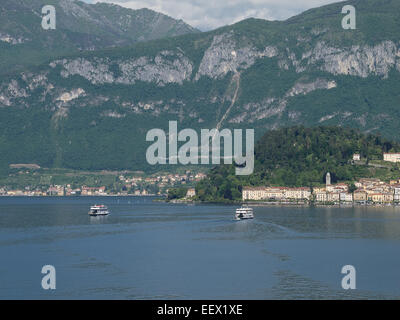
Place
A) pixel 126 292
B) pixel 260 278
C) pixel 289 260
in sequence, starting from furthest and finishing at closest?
pixel 289 260 < pixel 260 278 < pixel 126 292

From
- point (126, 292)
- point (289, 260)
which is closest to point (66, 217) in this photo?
point (289, 260)

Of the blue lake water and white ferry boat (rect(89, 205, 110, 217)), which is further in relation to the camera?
white ferry boat (rect(89, 205, 110, 217))

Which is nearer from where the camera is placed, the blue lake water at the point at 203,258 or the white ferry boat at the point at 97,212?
the blue lake water at the point at 203,258

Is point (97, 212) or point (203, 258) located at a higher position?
point (97, 212)

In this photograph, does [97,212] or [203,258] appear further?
[97,212]

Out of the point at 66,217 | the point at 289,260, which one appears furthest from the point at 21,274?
the point at 66,217

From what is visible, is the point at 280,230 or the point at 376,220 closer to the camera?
the point at 280,230
